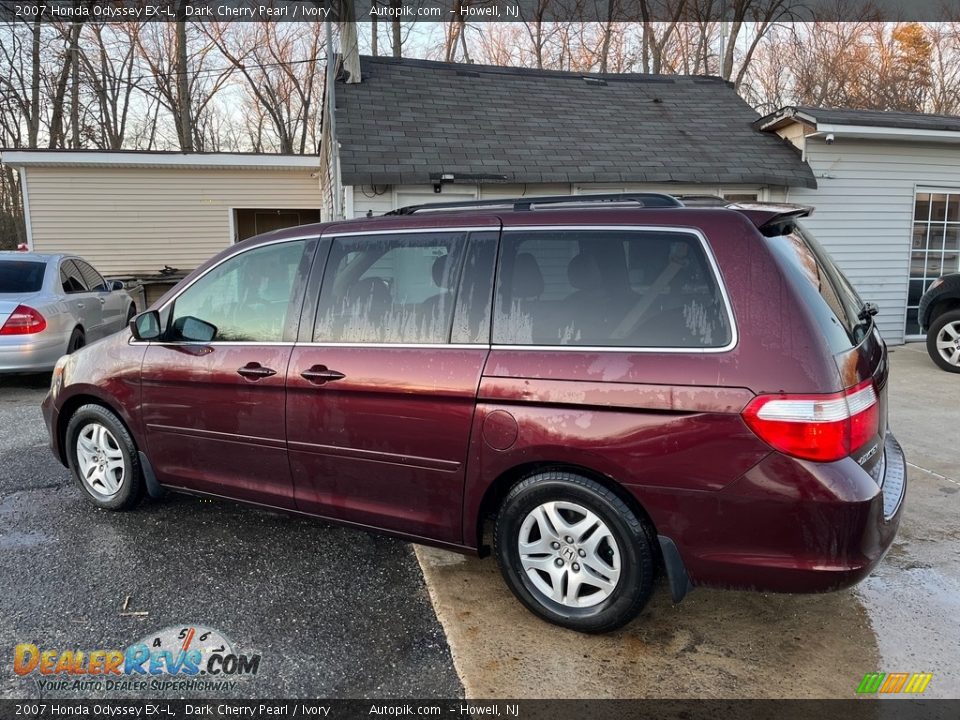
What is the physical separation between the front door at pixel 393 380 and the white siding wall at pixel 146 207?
1392 cm

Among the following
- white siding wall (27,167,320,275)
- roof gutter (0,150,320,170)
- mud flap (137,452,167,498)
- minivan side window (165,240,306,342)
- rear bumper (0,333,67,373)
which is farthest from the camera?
white siding wall (27,167,320,275)

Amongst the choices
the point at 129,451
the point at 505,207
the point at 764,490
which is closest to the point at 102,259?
the point at 129,451

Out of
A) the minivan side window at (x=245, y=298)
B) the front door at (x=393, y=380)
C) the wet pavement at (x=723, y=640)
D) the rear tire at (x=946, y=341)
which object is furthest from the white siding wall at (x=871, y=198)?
the minivan side window at (x=245, y=298)

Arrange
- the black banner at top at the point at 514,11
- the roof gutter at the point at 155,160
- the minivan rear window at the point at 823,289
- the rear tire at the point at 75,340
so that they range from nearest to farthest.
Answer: the minivan rear window at the point at 823,289 → the rear tire at the point at 75,340 → the roof gutter at the point at 155,160 → the black banner at top at the point at 514,11

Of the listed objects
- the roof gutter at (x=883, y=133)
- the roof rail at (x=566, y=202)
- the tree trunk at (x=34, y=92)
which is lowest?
the roof rail at (x=566, y=202)

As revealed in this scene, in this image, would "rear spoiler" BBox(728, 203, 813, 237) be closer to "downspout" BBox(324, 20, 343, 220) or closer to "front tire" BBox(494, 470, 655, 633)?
"front tire" BBox(494, 470, 655, 633)

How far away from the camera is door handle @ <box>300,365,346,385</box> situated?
3131mm

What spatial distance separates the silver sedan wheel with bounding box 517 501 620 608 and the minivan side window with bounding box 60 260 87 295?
7.20 meters

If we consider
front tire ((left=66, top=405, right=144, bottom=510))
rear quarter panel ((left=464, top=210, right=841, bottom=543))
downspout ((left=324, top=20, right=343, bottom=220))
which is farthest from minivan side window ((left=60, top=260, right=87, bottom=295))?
rear quarter panel ((left=464, top=210, right=841, bottom=543))

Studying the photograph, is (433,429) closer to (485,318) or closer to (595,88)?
(485,318)

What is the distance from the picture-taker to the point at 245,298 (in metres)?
3.58

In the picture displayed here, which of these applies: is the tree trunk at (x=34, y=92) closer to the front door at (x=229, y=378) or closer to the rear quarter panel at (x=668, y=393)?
the front door at (x=229, y=378)

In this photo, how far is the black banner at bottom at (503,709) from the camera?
2344 mm

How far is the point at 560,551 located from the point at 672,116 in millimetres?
10669
